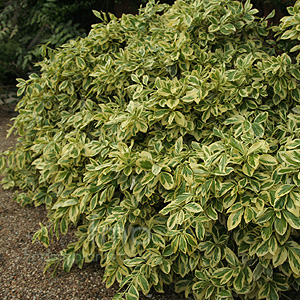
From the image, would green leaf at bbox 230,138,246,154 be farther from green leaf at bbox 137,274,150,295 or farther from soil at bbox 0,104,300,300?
soil at bbox 0,104,300,300

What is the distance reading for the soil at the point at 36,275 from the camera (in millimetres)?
2066

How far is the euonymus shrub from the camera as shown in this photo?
1697 mm

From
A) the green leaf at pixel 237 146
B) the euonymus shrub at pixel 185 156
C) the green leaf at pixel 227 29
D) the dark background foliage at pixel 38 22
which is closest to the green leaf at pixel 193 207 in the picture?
the euonymus shrub at pixel 185 156

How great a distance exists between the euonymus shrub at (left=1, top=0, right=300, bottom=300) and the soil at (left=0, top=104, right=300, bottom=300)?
0.10 meters

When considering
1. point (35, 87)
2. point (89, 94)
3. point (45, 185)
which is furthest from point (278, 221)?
point (35, 87)

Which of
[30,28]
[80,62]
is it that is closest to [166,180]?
[80,62]

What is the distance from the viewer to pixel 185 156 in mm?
1945

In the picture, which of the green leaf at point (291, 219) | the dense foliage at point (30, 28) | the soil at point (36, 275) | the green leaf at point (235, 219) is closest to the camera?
the green leaf at point (291, 219)

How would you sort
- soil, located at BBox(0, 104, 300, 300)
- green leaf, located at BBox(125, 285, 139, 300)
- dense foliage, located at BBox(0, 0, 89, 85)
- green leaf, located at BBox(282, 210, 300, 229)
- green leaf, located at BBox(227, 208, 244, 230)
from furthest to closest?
dense foliage, located at BBox(0, 0, 89, 85)
soil, located at BBox(0, 104, 300, 300)
green leaf, located at BBox(125, 285, 139, 300)
green leaf, located at BBox(227, 208, 244, 230)
green leaf, located at BBox(282, 210, 300, 229)

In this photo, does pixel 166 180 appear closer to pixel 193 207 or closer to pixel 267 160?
pixel 193 207

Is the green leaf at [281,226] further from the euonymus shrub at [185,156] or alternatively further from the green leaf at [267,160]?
the green leaf at [267,160]

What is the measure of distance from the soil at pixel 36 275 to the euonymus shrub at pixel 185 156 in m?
0.10

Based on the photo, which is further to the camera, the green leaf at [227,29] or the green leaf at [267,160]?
the green leaf at [227,29]

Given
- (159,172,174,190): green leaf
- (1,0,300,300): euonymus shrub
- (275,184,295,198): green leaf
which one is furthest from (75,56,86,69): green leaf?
(275,184,295,198): green leaf
